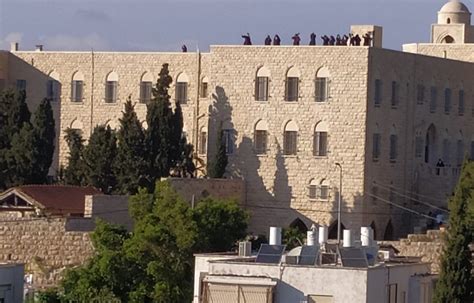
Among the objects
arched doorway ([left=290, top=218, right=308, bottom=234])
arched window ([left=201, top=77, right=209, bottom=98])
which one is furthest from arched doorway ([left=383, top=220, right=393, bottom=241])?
arched window ([left=201, top=77, right=209, bottom=98])

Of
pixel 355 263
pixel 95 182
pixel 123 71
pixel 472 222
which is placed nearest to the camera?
pixel 355 263

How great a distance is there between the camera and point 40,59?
228 ft

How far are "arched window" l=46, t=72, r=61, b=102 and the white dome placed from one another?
1411 cm

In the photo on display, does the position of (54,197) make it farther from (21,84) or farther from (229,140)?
(21,84)

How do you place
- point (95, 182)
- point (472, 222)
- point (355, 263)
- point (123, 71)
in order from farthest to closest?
point (123, 71) < point (95, 182) < point (472, 222) < point (355, 263)

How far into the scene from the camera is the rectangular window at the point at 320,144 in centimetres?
6291

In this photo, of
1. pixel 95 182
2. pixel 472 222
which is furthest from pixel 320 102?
pixel 472 222

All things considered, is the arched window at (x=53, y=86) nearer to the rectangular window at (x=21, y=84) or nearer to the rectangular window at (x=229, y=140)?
the rectangular window at (x=21, y=84)

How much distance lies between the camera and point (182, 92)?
67062mm

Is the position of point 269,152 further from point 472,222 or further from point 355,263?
point 355,263

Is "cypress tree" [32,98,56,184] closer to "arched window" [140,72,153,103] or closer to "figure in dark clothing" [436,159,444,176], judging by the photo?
"arched window" [140,72,153,103]

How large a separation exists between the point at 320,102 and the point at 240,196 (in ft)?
11.8

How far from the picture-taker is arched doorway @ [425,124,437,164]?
66950 mm

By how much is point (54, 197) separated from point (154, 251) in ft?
32.9
